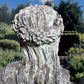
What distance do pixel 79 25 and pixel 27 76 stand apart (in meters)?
4.38

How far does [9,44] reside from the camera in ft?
20.8

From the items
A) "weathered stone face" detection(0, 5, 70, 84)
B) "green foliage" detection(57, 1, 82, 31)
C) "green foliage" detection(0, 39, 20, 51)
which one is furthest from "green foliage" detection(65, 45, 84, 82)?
"weathered stone face" detection(0, 5, 70, 84)

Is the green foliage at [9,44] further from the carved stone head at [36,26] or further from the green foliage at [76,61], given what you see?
the carved stone head at [36,26]

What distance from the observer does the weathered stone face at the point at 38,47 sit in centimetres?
102

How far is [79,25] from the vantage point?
5.16m

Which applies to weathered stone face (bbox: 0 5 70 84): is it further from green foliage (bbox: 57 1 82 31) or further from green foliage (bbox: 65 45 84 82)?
green foliage (bbox: 57 1 82 31)

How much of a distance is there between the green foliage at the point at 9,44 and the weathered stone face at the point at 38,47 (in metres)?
5.18

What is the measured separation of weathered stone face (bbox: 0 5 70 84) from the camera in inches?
40.2

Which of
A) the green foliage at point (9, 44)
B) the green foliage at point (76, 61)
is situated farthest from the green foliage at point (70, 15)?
the green foliage at point (9, 44)

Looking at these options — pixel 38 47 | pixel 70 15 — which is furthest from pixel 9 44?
pixel 38 47

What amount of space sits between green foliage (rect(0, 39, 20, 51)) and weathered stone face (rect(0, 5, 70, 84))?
518 centimetres

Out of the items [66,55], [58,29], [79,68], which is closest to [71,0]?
[66,55]

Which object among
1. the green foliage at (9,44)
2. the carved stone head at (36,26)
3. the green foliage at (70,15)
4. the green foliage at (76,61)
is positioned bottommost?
the green foliage at (76,61)

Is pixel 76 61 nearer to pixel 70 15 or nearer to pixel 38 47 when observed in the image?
pixel 70 15
